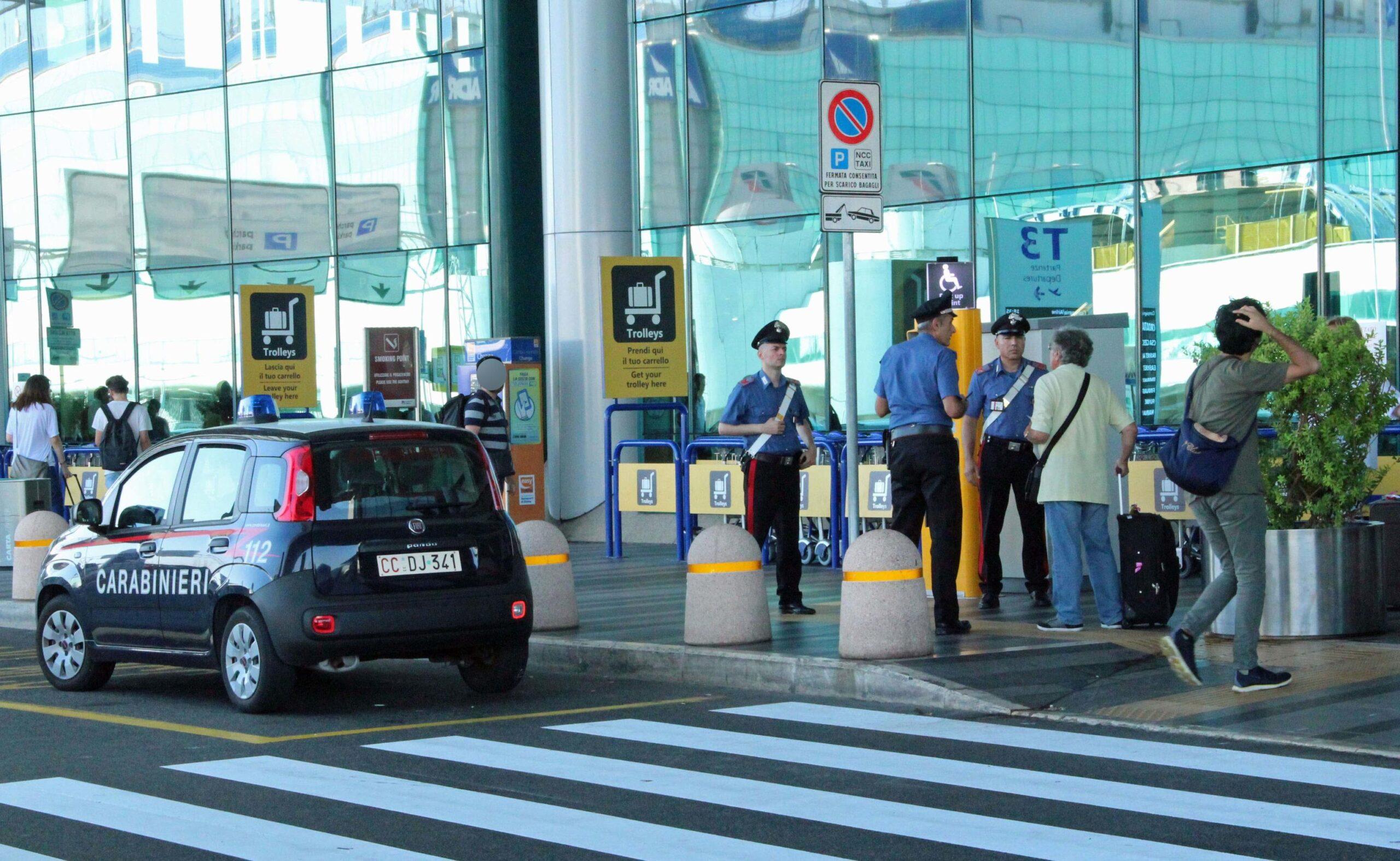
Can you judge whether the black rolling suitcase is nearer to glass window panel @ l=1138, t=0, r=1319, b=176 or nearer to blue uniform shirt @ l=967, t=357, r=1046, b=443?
blue uniform shirt @ l=967, t=357, r=1046, b=443

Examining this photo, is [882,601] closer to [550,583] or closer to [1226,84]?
[550,583]

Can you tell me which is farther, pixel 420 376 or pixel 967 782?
pixel 420 376

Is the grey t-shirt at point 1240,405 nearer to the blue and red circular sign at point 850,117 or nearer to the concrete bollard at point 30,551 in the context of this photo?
the blue and red circular sign at point 850,117

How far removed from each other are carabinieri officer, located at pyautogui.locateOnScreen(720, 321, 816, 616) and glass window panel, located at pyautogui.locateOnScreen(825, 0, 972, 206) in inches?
306

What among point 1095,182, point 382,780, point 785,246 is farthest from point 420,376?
point 382,780

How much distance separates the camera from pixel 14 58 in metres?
31.4

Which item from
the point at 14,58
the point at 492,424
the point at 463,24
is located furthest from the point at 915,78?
the point at 14,58

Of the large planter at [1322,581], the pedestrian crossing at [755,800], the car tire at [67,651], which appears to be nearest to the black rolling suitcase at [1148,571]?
the large planter at [1322,581]

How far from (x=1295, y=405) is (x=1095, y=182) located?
827cm

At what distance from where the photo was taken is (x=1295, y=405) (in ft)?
35.2

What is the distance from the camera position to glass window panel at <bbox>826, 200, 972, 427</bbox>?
1975 cm

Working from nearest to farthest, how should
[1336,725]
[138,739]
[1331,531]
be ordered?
[1336,725], [138,739], [1331,531]

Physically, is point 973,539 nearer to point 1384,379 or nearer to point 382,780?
point 1384,379

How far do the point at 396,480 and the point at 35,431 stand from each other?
38.7ft
